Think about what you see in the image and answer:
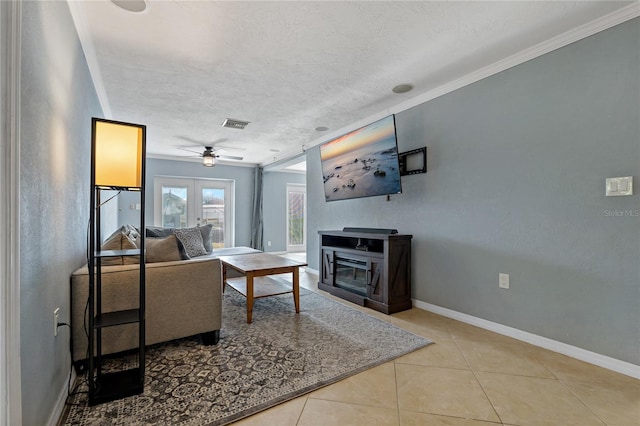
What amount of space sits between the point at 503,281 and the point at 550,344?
53 centimetres

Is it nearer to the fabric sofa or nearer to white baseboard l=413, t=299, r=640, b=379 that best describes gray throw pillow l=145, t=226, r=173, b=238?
the fabric sofa

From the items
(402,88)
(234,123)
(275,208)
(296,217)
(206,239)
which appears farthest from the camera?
(296,217)

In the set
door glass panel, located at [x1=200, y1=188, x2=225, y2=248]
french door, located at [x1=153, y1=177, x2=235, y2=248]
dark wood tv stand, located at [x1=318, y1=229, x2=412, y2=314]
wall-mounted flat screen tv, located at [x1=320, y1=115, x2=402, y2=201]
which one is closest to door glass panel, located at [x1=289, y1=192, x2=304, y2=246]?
french door, located at [x1=153, y1=177, x2=235, y2=248]

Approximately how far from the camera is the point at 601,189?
2.00m

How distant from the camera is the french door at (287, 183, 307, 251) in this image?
784 cm

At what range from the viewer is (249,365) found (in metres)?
1.98

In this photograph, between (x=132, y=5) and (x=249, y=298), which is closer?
(x=132, y=5)

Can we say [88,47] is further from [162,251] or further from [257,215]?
[257,215]

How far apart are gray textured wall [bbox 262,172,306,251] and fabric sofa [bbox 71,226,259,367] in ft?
16.7

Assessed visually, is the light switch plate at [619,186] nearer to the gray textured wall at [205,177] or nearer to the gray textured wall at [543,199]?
the gray textured wall at [543,199]

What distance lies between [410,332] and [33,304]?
246 cm

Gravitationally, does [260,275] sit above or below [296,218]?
below

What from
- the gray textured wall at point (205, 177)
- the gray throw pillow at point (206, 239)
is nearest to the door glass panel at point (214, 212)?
the gray textured wall at point (205, 177)

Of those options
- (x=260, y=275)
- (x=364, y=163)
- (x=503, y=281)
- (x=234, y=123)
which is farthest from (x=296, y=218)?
(x=503, y=281)
